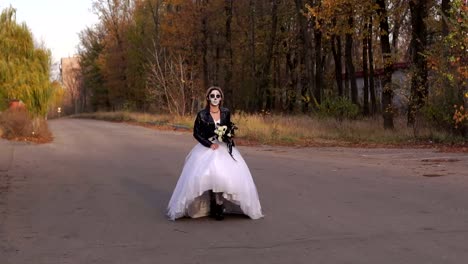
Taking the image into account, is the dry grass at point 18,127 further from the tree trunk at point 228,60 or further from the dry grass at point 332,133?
the tree trunk at point 228,60

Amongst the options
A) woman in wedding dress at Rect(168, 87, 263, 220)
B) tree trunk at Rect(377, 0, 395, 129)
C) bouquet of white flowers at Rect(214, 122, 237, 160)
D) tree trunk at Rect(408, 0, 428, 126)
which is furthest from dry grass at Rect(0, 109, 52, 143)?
bouquet of white flowers at Rect(214, 122, 237, 160)

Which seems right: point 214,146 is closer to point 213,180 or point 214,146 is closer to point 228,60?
point 213,180

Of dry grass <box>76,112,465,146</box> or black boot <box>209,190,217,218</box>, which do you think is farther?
dry grass <box>76,112,465,146</box>

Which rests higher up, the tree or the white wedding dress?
the tree

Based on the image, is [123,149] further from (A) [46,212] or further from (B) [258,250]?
(B) [258,250]

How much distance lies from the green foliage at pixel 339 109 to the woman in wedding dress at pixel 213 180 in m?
21.4

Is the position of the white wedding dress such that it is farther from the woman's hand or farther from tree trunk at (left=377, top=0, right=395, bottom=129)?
tree trunk at (left=377, top=0, right=395, bottom=129)

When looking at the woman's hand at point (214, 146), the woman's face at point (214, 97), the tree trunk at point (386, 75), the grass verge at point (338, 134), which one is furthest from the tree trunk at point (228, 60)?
the woman's hand at point (214, 146)

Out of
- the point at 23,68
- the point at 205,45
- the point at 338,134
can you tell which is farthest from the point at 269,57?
the point at 23,68

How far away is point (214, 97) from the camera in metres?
8.70

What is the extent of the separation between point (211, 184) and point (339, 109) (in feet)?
73.5

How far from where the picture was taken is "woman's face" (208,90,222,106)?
8.70 m

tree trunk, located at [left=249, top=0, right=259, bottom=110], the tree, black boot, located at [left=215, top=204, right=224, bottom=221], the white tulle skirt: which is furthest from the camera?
tree trunk, located at [left=249, top=0, right=259, bottom=110]

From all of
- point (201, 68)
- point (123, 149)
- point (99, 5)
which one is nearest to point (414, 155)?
point (123, 149)
